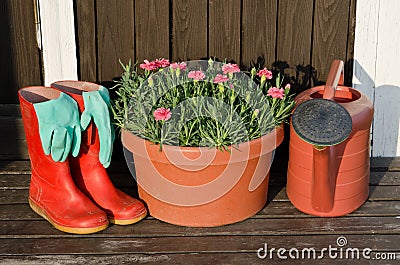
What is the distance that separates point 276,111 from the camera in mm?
2656

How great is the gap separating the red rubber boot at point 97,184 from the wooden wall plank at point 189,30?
0.51 meters

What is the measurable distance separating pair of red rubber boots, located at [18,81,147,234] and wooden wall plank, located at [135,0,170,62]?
404mm

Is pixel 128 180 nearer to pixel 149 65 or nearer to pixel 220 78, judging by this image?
pixel 149 65

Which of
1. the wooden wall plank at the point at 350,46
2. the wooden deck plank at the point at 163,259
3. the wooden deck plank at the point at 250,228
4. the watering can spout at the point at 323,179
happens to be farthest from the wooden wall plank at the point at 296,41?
the wooden deck plank at the point at 163,259

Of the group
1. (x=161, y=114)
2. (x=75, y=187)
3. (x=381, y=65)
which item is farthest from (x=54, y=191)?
(x=381, y=65)

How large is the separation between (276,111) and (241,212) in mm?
423

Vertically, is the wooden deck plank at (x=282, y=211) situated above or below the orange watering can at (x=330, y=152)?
below

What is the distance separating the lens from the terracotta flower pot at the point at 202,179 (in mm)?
2463

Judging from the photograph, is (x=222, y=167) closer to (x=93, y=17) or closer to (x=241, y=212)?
(x=241, y=212)

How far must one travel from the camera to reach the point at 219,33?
3004 millimetres

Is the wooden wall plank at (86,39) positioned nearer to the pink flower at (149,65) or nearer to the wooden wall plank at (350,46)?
the pink flower at (149,65)

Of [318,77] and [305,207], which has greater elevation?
[318,77]

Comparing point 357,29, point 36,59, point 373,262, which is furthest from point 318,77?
point 36,59

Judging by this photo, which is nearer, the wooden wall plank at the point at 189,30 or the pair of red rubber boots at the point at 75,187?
the pair of red rubber boots at the point at 75,187
